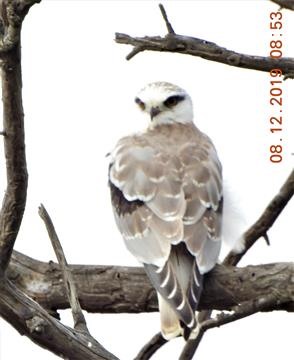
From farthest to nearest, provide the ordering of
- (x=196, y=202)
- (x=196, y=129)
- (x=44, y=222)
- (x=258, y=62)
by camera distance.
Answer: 1. (x=196, y=129)
2. (x=196, y=202)
3. (x=258, y=62)
4. (x=44, y=222)

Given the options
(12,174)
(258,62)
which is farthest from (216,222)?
(12,174)

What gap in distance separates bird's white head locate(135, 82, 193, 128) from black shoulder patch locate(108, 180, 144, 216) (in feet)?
2.52

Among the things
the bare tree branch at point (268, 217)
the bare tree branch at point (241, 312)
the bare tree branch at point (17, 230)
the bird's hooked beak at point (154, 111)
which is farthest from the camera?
the bird's hooked beak at point (154, 111)

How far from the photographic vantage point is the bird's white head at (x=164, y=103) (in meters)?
6.51

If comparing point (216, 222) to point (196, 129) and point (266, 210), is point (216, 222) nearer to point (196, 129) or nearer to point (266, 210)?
point (266, 210)

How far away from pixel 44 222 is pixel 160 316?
2.52 ft

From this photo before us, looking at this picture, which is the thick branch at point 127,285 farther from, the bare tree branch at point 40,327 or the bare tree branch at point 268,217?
the bare tree branch at point 40,327

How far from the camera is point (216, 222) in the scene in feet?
17.7

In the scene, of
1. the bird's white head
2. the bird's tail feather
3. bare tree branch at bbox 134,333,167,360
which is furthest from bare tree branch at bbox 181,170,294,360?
the bird's white head

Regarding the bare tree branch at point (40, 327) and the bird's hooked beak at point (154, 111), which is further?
the bird's hooked beak at point (154, 111)

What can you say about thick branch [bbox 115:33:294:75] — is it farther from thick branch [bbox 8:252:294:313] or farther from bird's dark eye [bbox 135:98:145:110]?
bird's dark eye [bbox 135:98:145:110]

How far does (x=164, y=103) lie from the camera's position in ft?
21.7

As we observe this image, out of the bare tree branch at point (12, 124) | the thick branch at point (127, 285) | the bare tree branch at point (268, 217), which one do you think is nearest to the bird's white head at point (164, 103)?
the bare tree branch at point (268, 217)

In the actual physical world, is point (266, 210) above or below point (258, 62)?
below
